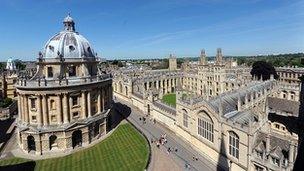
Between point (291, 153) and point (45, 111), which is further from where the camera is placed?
point (45, 111)

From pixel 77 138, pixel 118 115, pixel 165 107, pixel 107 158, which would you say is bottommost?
pixel 107 158

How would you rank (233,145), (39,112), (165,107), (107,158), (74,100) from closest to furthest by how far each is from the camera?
1. (233,145)
2. (107,158)
3. (39,112)
4. (74,100)
5. (165,107)

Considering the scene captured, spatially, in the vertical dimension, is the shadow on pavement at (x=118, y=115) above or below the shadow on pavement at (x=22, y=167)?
above

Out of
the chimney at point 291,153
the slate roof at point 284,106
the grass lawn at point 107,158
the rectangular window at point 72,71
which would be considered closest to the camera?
the chimney at point 291,153

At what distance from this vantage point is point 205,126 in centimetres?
3531

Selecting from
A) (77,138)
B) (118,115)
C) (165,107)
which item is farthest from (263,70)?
(77,138)

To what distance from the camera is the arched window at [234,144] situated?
97.7 feet

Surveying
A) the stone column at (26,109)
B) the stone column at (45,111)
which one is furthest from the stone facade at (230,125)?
the stone column at (26,109)

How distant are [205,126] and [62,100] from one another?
22252 mm

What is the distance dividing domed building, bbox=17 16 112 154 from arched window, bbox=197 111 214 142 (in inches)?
703

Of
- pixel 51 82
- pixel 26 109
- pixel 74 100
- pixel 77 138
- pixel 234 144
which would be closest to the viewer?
pixel 234 144

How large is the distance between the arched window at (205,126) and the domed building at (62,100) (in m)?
17.9

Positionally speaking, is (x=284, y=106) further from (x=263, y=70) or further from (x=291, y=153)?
(x=263, y=70)

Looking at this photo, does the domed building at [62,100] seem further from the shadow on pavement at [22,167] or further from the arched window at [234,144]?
the arched window at [234,144]
